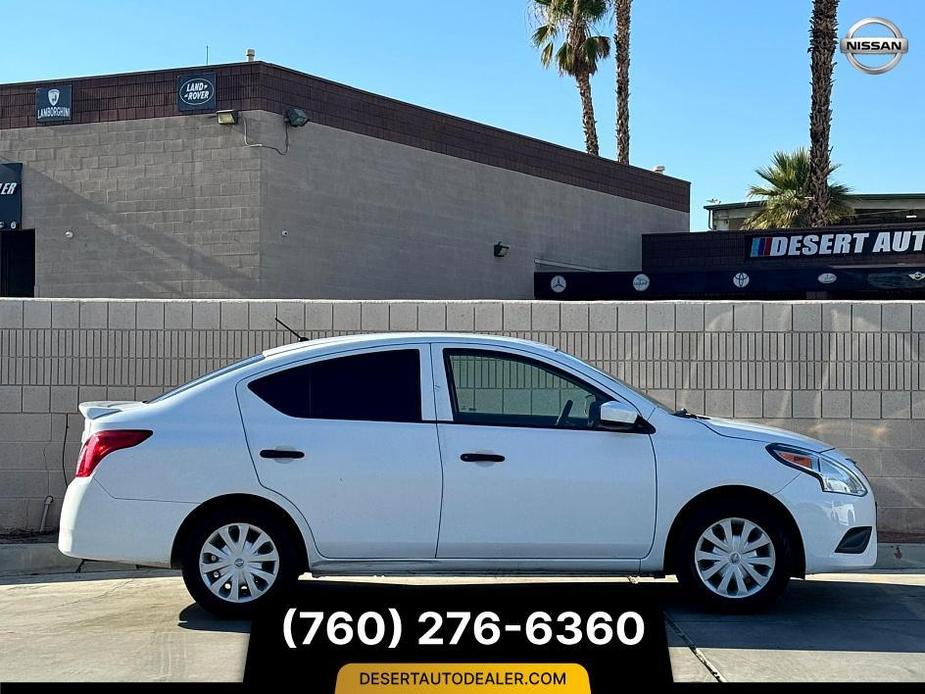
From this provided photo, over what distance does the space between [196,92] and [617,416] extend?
16559 millimetres

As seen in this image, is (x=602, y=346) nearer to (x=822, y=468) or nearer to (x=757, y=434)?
(x=757, y=434)

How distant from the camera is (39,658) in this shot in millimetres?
6336

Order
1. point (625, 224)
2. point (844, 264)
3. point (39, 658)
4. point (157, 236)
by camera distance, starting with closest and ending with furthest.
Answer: point (39, 658), point (157, 236), point (844, 264), point (625, 224)

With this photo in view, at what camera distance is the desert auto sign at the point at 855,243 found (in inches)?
1180

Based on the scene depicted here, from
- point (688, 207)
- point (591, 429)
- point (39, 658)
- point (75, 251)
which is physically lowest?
point (39, 658)

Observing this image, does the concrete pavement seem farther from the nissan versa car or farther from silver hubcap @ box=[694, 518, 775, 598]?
the nissan versa car

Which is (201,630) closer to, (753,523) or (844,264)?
(753,523)

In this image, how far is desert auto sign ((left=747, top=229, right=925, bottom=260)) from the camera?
30.0 metres

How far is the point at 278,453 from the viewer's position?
707cm

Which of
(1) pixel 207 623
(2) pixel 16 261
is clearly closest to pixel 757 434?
(1) pixel 207 623

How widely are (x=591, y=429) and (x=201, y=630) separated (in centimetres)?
253

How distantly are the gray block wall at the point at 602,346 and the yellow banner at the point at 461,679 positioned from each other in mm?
7359

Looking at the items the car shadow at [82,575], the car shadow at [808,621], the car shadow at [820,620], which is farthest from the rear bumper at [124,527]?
the car shadow at [820,620]

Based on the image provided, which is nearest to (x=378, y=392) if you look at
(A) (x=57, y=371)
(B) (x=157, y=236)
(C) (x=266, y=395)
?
(C) (x=266, y=395)
